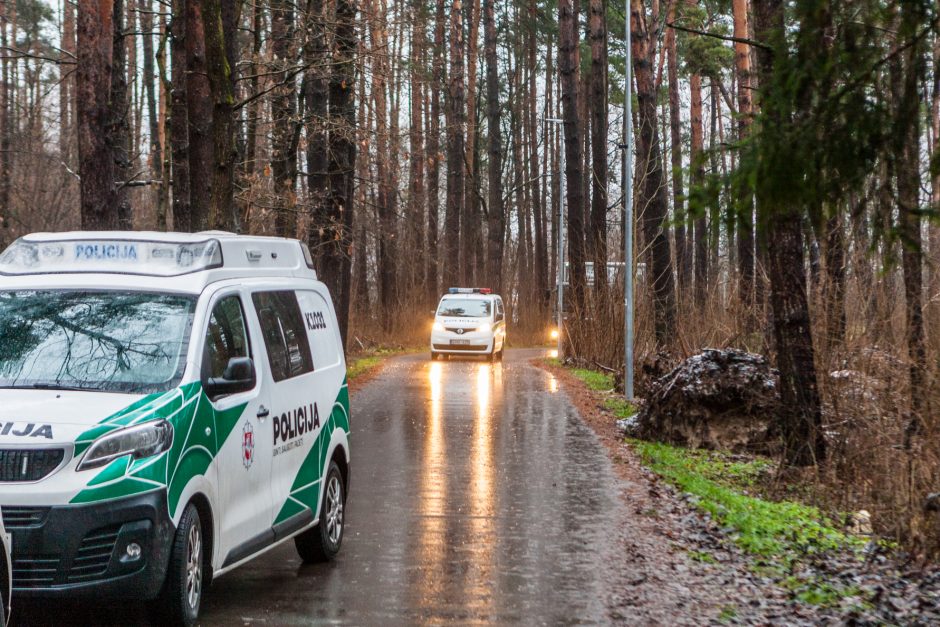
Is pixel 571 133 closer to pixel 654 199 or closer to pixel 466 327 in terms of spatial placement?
pixel 466 327

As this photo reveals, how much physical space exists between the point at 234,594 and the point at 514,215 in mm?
67712

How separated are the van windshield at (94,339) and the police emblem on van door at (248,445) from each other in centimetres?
71

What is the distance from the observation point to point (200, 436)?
676 centimetres

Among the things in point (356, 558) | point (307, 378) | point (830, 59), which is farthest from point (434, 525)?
point (830, 59)

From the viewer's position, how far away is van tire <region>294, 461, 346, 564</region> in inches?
348

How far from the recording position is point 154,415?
645cm

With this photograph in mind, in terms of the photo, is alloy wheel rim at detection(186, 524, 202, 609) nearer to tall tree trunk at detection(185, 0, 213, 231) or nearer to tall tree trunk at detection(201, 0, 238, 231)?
tall tree trunk at detection(201, 0, 238, 231)

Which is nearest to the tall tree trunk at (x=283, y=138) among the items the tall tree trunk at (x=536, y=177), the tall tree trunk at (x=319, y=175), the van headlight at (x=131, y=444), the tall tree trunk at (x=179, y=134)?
the tall tree trunk at (x=319, y=175)

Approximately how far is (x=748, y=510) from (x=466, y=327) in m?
25.3

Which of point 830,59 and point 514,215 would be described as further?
point 514,215

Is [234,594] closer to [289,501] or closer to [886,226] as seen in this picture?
[289,501]

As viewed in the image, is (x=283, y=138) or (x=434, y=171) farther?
(x=434, y=171)

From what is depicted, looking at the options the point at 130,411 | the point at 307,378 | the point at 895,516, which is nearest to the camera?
the point at 130,411

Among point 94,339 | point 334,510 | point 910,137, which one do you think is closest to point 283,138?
point 334,510
